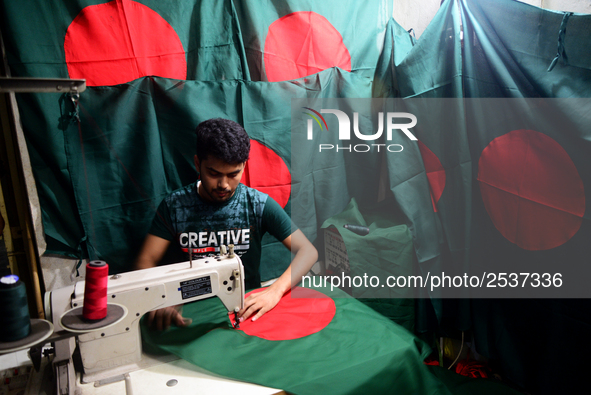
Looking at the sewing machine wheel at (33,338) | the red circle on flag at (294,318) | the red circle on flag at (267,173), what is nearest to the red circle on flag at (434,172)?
the red circle on flag at (267,173)

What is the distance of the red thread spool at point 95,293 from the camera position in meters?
0.70

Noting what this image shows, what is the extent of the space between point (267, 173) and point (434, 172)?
2.85 ft

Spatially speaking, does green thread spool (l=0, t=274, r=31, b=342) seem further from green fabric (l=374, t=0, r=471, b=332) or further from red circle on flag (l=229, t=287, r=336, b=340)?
green fabric (l=374, t=0, r=471, b=332)

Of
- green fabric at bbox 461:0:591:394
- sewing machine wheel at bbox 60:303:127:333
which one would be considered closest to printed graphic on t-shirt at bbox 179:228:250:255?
sewing machine wheel at bbox 60:303:127:333

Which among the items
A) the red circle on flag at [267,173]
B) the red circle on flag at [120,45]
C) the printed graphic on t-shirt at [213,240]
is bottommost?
the printed graphic on t-shirt at [213,240]

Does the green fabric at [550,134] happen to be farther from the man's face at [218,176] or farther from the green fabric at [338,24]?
the man's face at [218,176]

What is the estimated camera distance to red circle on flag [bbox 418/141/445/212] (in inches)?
71.0

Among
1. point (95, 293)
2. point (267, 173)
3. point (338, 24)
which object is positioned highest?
point (338, 24)

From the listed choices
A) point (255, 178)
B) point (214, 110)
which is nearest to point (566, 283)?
point (255, 178)

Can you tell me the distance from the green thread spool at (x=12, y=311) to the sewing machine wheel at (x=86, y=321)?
0.22ft

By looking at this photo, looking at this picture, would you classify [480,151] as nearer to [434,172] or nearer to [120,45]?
[434,172]

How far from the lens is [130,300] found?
2.97 ft

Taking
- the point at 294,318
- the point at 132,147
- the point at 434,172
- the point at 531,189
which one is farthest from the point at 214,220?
the point at 531,189

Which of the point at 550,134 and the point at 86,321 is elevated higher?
the point at 550,134
